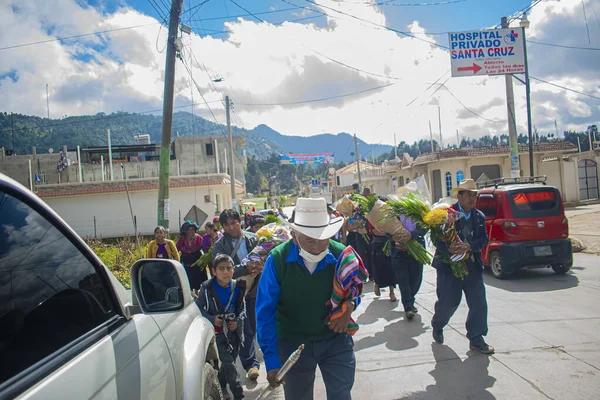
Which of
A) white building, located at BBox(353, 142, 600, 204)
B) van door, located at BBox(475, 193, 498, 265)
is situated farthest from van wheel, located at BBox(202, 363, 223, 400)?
white building, located at BBox(353, 142, 600, 204)

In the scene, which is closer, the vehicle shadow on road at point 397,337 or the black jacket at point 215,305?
the black jacket at point 215,305

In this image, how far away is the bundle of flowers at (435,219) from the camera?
479 centimetres

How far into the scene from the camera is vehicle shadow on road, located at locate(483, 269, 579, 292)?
24.3 ft

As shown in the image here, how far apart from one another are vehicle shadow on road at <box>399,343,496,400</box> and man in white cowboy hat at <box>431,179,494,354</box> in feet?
0.85

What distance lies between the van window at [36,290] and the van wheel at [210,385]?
41.4 inches

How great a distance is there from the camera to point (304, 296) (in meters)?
2.84

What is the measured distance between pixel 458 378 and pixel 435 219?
5.53 ft

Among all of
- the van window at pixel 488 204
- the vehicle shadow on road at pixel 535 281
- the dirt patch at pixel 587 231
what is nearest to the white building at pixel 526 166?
the dirt patch at pixel 587 231

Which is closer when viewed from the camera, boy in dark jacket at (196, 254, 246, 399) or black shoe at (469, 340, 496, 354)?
boy in dark jacket at (196, 254, 246, 399)

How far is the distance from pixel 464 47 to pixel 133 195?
2079 centimetres

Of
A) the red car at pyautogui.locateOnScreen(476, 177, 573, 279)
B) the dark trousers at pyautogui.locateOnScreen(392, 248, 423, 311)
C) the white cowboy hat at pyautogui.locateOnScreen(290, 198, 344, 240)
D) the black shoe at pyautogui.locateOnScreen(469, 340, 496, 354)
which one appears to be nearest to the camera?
the white cowboy hat at pyautogui.locateOnScreen(290, 198, 344, 240)

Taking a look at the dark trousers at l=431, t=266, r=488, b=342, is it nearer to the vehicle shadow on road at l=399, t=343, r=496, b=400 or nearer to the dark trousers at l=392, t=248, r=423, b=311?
the vehicle shadow on road at l=399, t=343, r=496, b=400

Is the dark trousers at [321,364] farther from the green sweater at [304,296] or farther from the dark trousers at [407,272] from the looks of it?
the dark trousers at [407,272]

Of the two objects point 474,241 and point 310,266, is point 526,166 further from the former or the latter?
point 310,266
